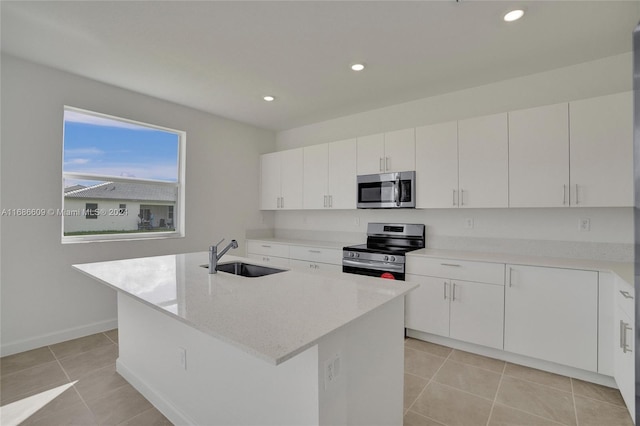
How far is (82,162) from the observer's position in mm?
3297

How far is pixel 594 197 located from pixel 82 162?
4724 millimetres

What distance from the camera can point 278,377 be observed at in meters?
1.37

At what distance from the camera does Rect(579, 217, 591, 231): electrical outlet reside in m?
2.78

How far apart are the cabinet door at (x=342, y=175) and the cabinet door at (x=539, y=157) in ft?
5.50

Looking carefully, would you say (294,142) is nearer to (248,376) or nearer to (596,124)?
(596,124)

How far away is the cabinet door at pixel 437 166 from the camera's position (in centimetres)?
318

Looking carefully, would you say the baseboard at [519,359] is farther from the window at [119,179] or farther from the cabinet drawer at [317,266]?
the window at [119,179]

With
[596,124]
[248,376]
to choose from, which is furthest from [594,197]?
[248,376]

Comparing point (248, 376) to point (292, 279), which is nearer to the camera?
point (248, 376)

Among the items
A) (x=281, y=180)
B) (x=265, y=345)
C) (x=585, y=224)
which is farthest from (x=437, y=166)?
(x=265, y=345)

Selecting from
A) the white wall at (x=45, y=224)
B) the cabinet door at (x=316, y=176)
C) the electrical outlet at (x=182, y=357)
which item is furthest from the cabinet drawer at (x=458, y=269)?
the white wall at (x=45, y=224)

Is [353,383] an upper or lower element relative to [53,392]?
upper

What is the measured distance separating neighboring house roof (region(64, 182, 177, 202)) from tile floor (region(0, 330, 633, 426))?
152 cm

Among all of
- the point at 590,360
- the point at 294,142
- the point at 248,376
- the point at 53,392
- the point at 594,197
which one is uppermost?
the point at 294,142
